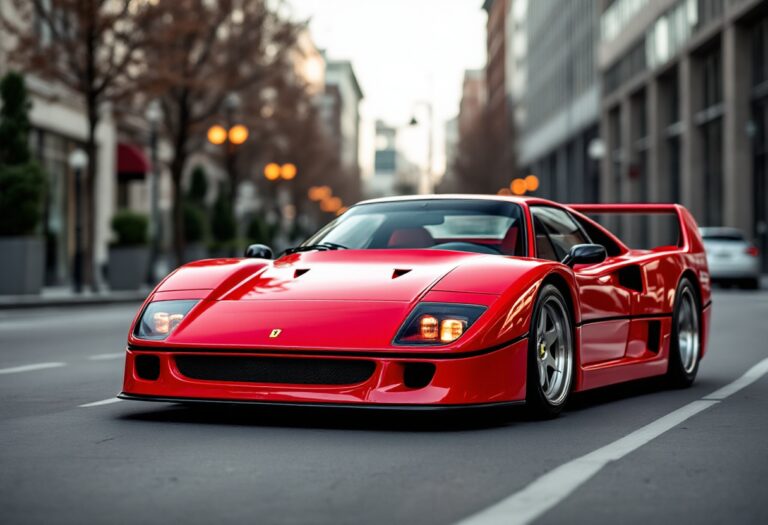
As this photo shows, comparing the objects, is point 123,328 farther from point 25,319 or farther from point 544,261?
point 544,261

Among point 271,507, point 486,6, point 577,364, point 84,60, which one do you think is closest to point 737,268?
point 84,60

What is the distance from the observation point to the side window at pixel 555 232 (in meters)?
7.91

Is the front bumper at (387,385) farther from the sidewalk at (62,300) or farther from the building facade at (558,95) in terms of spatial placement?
the building facade at (558,95)

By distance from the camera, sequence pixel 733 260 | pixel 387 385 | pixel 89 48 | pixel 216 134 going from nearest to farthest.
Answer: pixel 387 385 < pixel 89 48 < pixel 733 260 < pixel 216 134

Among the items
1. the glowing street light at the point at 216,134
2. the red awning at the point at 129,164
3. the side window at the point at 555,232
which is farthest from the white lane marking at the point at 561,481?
the red awning at the point at 129,164

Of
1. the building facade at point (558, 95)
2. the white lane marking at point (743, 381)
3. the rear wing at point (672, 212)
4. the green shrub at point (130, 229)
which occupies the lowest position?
the white lane marking at point (743, 381)

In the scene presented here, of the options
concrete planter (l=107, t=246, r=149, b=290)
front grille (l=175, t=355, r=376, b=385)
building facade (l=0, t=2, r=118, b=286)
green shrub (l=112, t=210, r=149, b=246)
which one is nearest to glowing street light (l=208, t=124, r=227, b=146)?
building facade (l=0, t=2, r=118, b=286)

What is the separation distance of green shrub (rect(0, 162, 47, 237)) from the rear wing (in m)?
16.4

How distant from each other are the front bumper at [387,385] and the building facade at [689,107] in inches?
1333

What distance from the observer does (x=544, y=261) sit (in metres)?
7.18

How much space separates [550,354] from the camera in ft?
23.3

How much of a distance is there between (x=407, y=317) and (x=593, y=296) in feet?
5.65

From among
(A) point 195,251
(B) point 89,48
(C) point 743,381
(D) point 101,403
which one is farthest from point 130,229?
(D) point 101,403

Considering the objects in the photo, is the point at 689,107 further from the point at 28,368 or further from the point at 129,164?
the point at 28,368
